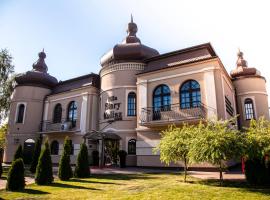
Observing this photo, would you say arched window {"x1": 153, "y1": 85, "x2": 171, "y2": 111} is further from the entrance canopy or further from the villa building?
the entrance canopy

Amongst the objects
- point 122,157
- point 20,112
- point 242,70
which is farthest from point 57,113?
point 242,70

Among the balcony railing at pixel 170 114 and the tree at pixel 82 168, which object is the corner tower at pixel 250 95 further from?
the tree at pixel 82 168

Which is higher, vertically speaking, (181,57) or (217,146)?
(181,57)

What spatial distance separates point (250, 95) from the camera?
23.2 meters

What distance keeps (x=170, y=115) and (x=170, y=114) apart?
9cm

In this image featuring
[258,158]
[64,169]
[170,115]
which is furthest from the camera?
[170,115]

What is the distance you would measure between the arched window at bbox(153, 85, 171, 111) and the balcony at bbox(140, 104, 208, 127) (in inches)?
3.8

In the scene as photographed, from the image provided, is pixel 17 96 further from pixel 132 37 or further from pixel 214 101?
pixel 214 101

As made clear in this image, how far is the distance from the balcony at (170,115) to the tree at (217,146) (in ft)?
19.2

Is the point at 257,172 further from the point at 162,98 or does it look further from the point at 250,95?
the point at 250,95

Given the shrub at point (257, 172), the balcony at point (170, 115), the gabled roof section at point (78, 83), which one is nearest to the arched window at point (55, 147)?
the gabled roof section at point (78, 83)

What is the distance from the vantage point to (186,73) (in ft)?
60.3

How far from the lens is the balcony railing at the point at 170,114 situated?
55.4 ft

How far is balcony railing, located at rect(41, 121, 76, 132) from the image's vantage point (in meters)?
24.2
